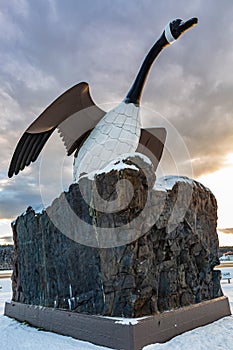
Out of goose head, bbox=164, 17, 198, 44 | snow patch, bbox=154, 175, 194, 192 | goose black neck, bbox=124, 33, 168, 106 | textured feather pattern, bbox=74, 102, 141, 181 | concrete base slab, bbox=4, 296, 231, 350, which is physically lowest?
concrete base slab, bbox=4, 296, 231, 350

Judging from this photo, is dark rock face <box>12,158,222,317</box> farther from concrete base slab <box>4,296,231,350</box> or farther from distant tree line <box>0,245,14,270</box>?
distant tree line <box>0,245,14,270</box>

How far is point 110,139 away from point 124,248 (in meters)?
2.44

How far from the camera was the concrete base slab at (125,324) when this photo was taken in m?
4.74

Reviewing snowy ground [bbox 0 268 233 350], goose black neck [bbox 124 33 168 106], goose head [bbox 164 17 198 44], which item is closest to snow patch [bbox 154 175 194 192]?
goose black neck [bbox 124 33 168 106]

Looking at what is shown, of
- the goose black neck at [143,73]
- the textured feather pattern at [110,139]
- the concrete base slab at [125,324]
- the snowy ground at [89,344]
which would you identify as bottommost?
the snowy ground at [89,344]

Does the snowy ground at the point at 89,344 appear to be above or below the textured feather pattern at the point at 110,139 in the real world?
below

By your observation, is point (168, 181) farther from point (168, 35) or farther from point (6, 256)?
point (6, 256)

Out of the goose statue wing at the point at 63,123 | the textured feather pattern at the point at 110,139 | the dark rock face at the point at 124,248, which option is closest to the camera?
the dark rock face at the point at 124,248

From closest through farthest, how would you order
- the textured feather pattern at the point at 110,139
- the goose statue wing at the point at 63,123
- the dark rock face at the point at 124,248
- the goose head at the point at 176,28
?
the dark rock face at the point at 124,248 → the textured feather pattern at the point at 110,139 → the goose statue wing at the point at 63,123 → the goose head at the point at 176,28

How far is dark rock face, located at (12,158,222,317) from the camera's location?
17.2ft

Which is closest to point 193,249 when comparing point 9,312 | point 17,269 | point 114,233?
point 114,233

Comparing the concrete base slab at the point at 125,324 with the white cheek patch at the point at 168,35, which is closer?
the concrete base slab at the point at 125,324

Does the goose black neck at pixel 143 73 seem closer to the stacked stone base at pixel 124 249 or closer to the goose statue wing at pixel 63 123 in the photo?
the goose statue wing at pixel 63 123

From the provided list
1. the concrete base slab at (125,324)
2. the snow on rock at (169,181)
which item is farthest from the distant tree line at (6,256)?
the snow on rock at (169,181)
